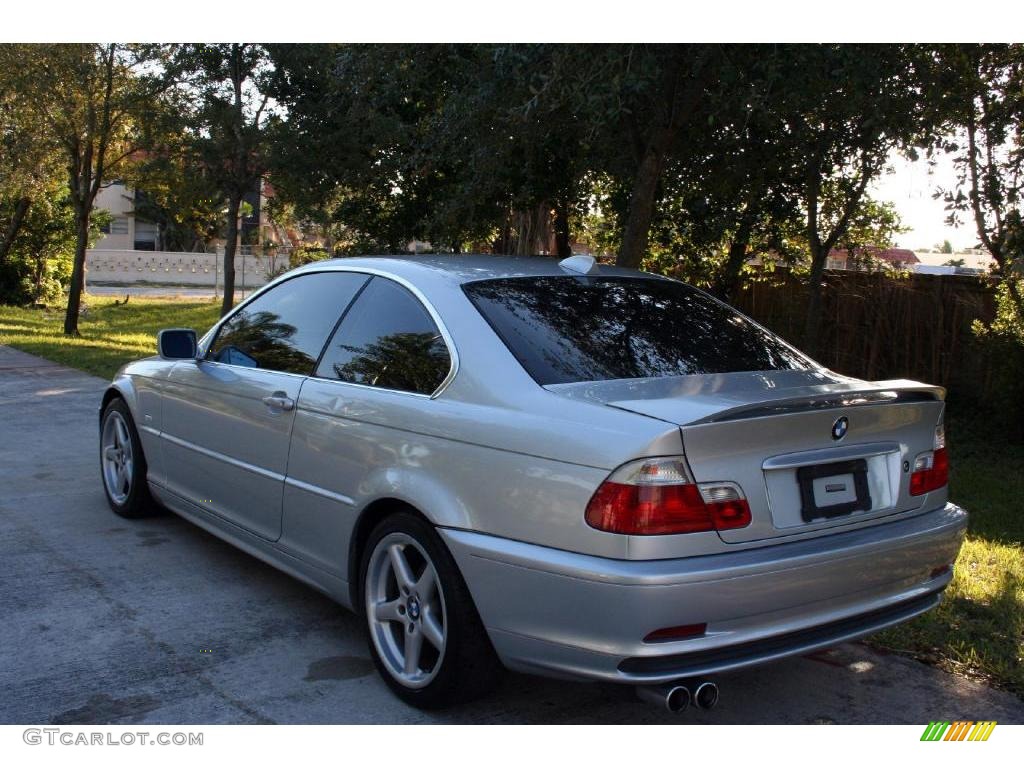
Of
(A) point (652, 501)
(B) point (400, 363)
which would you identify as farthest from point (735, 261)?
(A) point (652, 501)

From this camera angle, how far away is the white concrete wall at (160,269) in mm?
42625

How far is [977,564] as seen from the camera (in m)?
5.64

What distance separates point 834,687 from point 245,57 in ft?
41.5

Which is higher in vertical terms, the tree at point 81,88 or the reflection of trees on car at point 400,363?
the tree at point 81,88

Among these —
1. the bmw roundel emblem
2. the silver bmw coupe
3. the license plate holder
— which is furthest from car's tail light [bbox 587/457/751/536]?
A: the bmw roundel emblem

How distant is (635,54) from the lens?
23.3ft

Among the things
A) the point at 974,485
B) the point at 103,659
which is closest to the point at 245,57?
the point at 974,485

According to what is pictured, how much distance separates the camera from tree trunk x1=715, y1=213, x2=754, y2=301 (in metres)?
12.6

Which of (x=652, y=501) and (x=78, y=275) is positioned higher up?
(x=78, y=275)

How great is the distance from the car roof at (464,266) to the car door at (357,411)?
0.11 meters

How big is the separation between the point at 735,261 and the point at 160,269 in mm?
35190

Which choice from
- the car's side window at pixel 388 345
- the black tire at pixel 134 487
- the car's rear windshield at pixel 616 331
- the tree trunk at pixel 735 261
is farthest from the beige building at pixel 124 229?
the car's rear windshield at pixel 616 331

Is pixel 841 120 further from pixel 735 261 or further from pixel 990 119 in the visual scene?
pixel 735 261

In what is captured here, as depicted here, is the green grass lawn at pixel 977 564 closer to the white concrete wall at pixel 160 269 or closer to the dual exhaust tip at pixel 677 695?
the dual exhaust tip at pixel 677 695
